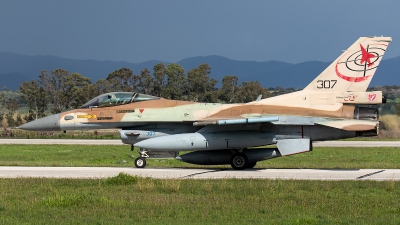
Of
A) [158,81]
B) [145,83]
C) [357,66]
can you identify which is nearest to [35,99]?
[145,83]

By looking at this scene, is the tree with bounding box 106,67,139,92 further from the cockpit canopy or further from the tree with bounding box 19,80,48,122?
the cockpit canopy

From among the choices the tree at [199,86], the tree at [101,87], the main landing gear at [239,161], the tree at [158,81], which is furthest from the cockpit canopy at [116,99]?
the tree at [158,81]

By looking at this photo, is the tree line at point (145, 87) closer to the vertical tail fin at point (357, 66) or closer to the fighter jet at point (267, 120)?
the fighter jet at point (267, 120)

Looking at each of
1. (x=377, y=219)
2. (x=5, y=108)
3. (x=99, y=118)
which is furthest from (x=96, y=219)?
(x=5, y=108)

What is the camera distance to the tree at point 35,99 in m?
72.6

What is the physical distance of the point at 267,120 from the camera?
19281mm

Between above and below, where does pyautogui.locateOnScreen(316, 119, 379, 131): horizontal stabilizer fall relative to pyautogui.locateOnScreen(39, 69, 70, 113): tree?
below

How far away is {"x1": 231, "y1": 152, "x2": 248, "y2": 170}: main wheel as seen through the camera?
68.0 feet

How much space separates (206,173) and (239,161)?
199 cm

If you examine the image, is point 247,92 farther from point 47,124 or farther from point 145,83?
point 47,124

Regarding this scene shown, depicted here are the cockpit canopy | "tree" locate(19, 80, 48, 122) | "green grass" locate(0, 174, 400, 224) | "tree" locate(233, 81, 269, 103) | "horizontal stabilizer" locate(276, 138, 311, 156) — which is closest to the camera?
"green grass" locate(0, 174, 400, 224)

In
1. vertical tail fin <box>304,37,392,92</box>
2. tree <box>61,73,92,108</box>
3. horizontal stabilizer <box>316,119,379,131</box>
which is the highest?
tree <box>61,73,92,108</box>

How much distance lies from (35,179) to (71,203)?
4.66 meters

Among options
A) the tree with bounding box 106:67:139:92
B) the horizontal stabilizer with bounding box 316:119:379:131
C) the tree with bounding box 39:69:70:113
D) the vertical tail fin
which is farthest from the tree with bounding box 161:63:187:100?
the horizontal stabilizer with bounding box 316:119:379:131
